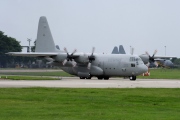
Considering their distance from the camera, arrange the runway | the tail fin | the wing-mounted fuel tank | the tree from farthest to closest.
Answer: the tree
the tail fin
the wing-mounted fuel tank
the runway

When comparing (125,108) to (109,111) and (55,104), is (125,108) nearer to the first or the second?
(109,111)

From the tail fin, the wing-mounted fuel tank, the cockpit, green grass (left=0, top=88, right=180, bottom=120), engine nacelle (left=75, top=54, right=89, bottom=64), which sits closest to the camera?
green grass (left=0, top=88, right=180, bottom=120)

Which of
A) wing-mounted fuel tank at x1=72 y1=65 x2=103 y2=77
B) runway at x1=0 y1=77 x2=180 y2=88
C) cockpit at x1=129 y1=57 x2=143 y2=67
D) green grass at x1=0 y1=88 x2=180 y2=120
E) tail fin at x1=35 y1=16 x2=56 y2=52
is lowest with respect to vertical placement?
green grass at x1=0 y1=88 x2=180 y2=120

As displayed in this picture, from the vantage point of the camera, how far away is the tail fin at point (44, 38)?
78.8 meters

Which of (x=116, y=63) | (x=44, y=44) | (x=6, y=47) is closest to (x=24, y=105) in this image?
(x=116, y=63)

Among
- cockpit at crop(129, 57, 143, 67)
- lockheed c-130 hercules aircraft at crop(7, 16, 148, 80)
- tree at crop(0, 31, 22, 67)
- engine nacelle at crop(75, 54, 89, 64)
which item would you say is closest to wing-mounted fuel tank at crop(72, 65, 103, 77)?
lockheed c-130 hercules aircraft at crop(7, 16, 148, 80)

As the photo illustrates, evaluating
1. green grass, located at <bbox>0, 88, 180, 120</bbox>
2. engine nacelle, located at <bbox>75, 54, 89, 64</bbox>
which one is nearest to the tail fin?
engine nacelle, located at <bbox>75, 54, 89, 64</bbox>

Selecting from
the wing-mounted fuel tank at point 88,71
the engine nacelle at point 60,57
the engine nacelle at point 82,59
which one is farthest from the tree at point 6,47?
the engine nacelle at point 60,57

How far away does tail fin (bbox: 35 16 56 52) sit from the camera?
7879 centimetres

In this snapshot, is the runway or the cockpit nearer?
the runway

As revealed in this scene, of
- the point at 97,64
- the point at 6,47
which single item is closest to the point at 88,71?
the point at 97,64

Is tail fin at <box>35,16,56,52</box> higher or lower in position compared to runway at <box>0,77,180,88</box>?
higher

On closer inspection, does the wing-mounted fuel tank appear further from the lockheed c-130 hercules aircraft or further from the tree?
the tree

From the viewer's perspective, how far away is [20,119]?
830 inches
